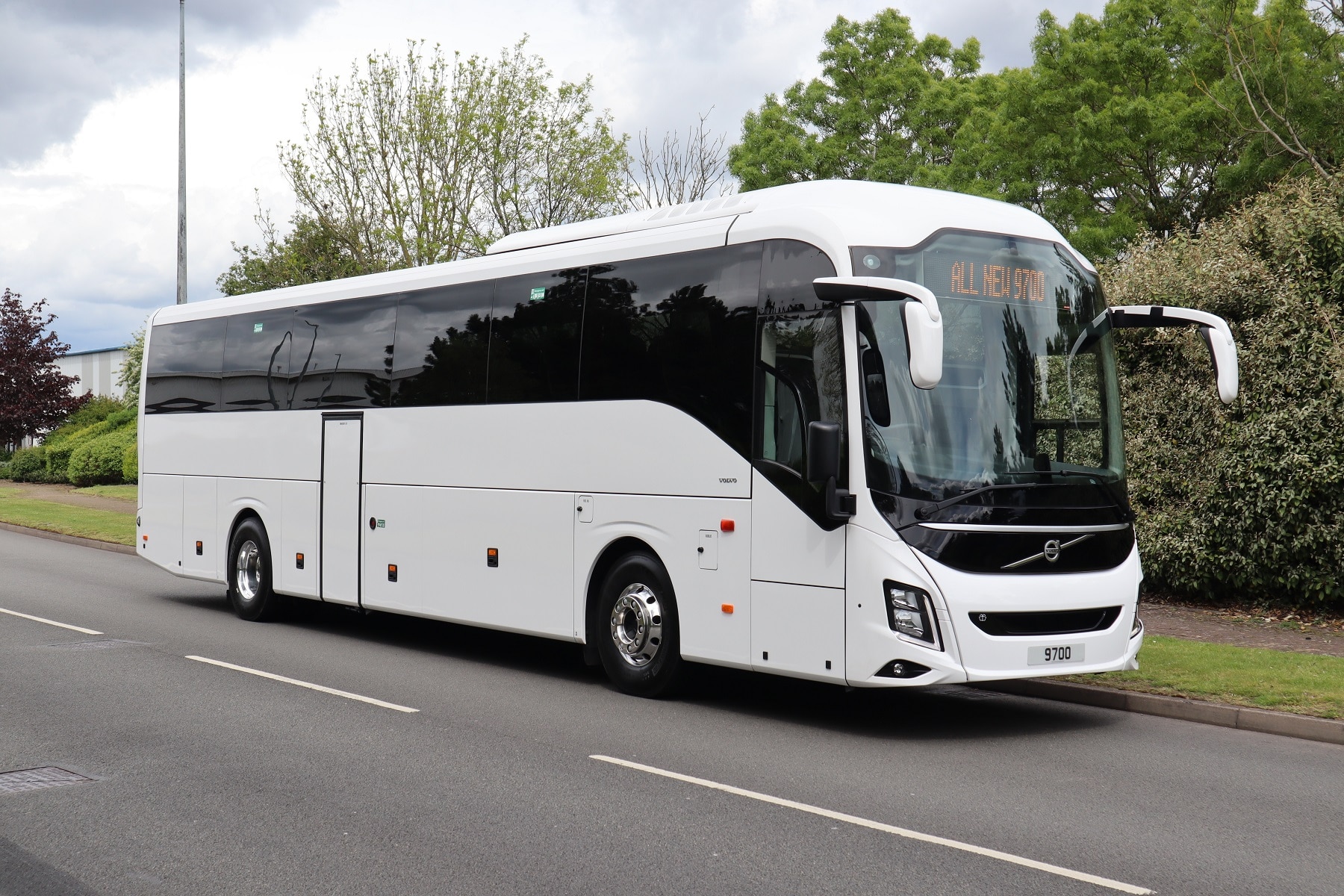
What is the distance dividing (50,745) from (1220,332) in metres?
7.97

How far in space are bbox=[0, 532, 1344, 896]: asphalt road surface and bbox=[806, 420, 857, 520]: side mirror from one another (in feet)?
4.89

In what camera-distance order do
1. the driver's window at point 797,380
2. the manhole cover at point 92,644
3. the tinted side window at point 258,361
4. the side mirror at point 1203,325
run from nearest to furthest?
the driver's window at point 797,380
the side mirror at point 1203,325
the manhole cover at point 92,644
the tinted side window at point 258,361

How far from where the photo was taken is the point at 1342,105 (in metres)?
23.3

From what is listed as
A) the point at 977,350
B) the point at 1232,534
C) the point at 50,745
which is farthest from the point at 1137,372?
the point at 50,745

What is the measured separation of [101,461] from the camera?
41.1 meters

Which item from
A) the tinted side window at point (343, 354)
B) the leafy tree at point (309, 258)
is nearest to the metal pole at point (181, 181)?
the leafy tree at point (309, 258)

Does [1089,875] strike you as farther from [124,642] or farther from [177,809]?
[124,642]

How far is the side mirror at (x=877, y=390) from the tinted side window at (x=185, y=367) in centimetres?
916

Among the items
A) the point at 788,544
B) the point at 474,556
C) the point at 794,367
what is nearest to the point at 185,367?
the point at 474,556

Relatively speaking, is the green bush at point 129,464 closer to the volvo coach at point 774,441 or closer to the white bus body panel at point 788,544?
the volvo coach at point 774,441

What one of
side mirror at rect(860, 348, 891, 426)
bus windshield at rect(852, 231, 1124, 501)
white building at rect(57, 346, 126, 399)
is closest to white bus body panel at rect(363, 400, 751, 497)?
side mirror at rect(860, 348, 891, 426)

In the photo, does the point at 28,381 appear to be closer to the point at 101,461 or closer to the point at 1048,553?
the point at 101,461

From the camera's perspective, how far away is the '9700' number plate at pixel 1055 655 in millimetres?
8094

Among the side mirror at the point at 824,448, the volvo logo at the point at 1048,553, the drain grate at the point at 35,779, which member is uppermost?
the side mirror at the point at 824,448
